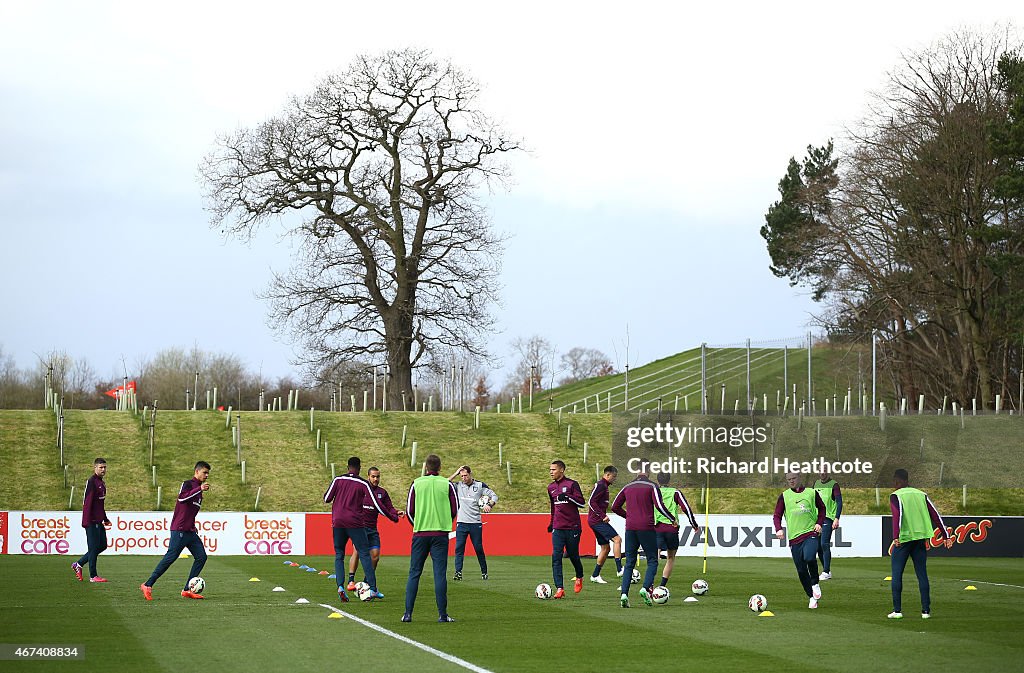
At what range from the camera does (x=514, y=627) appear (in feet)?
50.8

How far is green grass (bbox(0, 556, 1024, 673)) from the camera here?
40.4 feet

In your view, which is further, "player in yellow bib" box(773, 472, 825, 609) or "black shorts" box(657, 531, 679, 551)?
"black shorts" box(657, 531, 679, 551)

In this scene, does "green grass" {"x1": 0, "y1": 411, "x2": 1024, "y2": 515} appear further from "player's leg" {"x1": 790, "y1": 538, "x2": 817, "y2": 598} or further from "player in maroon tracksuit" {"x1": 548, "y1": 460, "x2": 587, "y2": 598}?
"player's leg" {"x1": 790, "y1": 538, "x2": 817, "y2": 598}

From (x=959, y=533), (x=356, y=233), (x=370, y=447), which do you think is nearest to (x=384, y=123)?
(x=356, y=233)

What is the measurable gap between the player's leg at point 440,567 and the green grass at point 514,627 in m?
0.33

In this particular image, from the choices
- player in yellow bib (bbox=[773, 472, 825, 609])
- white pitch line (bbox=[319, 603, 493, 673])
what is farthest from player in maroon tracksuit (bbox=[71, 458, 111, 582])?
player in yellow bib (bbox=[773, 472, 825, 609])

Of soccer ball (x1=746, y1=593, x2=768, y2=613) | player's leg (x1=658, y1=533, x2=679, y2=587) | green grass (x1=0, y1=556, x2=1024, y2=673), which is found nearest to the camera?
green grass (x1=0, y1=556, x2=1024, y2=673)

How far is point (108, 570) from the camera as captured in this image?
2564 cm

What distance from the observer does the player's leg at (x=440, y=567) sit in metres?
15.6

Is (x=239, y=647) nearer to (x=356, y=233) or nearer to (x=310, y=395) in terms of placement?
(x=356, y=233)

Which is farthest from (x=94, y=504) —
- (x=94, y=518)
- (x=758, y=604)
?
(x=758, y=604)

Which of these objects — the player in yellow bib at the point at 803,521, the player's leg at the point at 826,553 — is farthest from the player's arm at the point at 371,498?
the player's leg at the point at 826,553

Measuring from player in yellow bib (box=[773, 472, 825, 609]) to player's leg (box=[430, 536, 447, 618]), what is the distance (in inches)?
211

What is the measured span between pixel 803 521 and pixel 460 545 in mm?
8466
